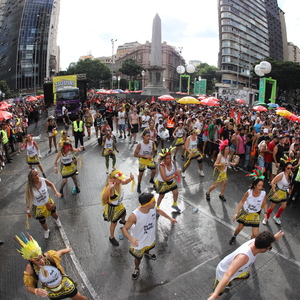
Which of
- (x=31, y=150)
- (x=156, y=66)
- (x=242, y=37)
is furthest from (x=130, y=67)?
(x=31, y=150)

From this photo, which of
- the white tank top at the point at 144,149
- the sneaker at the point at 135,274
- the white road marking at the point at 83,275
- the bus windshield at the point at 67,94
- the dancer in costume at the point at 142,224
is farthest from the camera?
the bus windshield at the point at 67,94

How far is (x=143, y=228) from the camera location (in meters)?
3.88

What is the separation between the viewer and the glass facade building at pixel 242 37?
84562 mm

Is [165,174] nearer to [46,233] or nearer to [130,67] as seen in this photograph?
[46,233]

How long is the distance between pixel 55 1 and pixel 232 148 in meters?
104

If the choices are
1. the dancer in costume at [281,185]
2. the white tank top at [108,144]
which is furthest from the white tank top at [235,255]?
the white tank top at [108,144]

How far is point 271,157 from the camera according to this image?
8258 mm

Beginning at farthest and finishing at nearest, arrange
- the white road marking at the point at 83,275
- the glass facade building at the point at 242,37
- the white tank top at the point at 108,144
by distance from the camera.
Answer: the glass facade building at the point at 242,37, the white tank top at the point at 108,144, the white road marking at the point at 83,275

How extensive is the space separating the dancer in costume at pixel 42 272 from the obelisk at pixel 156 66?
32.0 m

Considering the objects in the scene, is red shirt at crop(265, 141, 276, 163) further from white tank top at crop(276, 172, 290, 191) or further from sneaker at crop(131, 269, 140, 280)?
sneaker at crop(131, 269, 140, 280)

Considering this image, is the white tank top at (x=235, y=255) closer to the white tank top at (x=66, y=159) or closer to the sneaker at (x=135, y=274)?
the sneaker at (x=135, y=274)

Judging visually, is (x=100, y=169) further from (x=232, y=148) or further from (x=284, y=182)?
(x=284, y=182)

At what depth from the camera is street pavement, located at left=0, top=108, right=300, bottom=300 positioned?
3.98 meters

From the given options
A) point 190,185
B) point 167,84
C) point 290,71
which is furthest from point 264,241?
point 167,84
